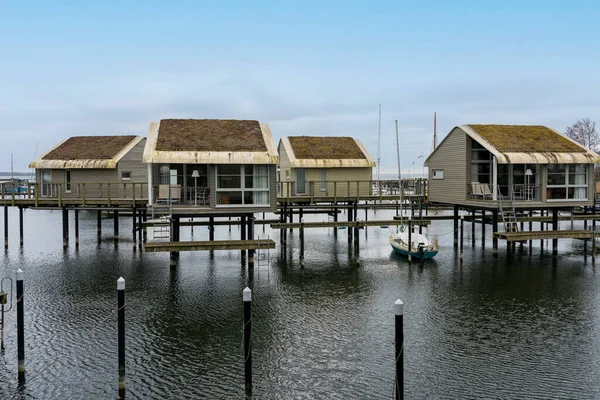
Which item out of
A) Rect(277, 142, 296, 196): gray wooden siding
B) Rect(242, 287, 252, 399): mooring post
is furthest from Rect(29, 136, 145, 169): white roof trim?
Rect(242, 287, 252, 399): mooring post

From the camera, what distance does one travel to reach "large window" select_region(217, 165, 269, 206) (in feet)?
102

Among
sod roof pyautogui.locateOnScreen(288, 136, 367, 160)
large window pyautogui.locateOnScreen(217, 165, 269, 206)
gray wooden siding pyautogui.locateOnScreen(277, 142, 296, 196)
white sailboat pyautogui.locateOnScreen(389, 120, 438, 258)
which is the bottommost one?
white sailboat pyautogui.locateOnScreen(389, 120, 438, 258)

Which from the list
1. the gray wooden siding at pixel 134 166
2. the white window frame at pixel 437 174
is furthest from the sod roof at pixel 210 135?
the white window frame at pixel 437 174

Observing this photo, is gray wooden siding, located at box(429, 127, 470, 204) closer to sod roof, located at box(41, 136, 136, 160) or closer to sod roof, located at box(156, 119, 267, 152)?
sod roof, located at box(156, 119, 267, 152)

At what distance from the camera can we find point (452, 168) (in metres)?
37.6

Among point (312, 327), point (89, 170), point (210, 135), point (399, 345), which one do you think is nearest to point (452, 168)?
point (210, 135)

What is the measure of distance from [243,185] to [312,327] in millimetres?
11604

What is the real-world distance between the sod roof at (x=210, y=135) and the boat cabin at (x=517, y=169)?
13.4m

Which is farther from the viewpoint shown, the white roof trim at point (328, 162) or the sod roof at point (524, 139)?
the white roof trim at point (328, 162)

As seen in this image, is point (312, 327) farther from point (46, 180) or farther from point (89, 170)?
point (46, 180)

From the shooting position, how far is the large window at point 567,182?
117ft

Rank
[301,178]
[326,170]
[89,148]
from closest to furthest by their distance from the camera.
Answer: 1. [301,178]
2. [326,170]
3. [89,148]

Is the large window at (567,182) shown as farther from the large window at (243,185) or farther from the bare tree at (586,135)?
the bare tree at (586,135)

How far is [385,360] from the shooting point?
18.2 meters
